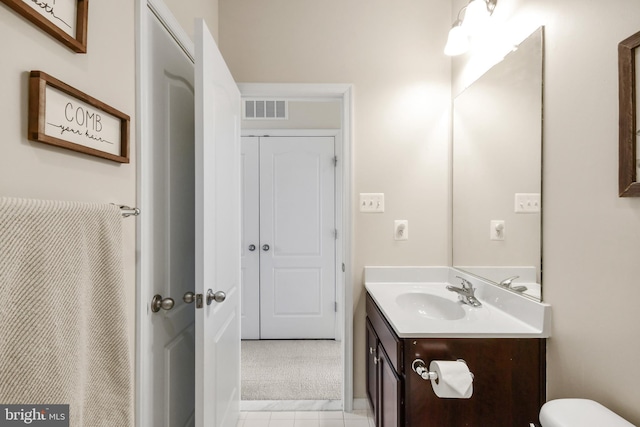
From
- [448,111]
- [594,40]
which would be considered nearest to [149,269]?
[594,40]

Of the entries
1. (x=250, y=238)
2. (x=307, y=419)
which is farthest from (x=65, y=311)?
(x=250, y=238)

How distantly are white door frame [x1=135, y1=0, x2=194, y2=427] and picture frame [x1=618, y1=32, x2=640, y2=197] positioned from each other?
1.43m

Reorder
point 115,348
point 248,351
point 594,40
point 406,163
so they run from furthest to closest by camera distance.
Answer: point 248,351 < point 406,163 < point 594,40 < point 115,348

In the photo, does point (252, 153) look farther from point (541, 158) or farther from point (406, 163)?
point (541, 158)

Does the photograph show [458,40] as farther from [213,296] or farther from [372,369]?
[372,369]

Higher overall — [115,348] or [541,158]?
[541,158]

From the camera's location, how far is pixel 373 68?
2016 mm

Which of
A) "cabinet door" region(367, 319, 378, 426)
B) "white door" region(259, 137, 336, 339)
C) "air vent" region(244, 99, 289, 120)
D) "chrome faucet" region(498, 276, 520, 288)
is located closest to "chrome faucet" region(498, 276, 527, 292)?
"chrome faucet" region(498, 276, 520, 288)

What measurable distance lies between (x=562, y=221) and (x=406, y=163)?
986 mm

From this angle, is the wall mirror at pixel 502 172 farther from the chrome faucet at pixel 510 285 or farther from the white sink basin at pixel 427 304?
the white sink basin at pixel 427 304

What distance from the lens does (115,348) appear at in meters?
0.72

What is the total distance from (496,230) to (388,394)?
0.91 meters

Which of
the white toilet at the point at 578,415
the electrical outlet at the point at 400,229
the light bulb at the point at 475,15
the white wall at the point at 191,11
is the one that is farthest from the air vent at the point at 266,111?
the white toilet at the point at 578,415

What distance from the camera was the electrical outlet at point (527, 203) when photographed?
1280 millimetres
